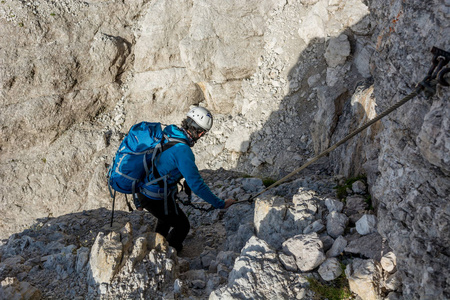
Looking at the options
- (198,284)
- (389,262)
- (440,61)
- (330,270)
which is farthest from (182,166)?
(440,61)

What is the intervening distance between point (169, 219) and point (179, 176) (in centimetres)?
118

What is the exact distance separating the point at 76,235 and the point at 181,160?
490 centimetres

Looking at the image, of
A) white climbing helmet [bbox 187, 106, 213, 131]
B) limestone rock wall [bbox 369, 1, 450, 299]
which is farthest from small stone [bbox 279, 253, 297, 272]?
white climbing helmet [bbox 187, 106, 213, 131]

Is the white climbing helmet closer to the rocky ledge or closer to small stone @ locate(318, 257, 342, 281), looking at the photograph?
the rocky ledge

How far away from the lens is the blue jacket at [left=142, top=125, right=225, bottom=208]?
6.27m

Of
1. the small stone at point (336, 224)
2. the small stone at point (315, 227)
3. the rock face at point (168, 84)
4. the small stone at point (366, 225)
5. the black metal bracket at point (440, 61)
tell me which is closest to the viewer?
the black metal bracket at point (440, 61)

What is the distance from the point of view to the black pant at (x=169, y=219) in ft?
23.6

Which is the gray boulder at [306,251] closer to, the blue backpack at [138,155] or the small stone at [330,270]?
the small stone at [330,270]

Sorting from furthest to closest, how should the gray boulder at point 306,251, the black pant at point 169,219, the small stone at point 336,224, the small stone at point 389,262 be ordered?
the black pant at point 169,219 < the small stone at point 336,224 < the gray boulder at point 306,251 < the small stone at point 389,262

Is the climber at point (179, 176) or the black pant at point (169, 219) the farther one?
the black pant at point (169, 219)

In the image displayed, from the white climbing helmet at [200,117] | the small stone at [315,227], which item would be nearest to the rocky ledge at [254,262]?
the small stone at [315,227]

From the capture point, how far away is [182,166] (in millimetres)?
6285

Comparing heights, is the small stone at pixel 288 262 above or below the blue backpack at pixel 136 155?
below

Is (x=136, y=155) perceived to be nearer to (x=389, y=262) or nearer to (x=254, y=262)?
(x=254, y=262)
